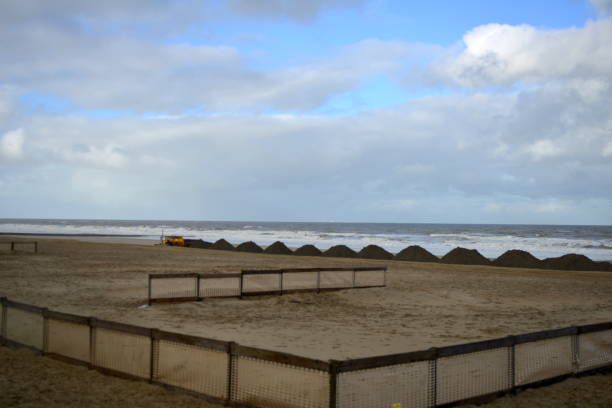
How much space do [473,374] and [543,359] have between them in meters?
1.54

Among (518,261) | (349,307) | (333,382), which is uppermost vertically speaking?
(333,382)

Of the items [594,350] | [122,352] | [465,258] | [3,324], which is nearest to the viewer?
[122,352]

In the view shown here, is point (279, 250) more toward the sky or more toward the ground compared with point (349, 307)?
more toward the sky

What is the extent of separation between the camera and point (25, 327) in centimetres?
1006

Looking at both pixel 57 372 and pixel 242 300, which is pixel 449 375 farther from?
pixel 242 300

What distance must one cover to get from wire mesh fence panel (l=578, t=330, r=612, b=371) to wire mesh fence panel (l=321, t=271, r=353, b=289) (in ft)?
35.2

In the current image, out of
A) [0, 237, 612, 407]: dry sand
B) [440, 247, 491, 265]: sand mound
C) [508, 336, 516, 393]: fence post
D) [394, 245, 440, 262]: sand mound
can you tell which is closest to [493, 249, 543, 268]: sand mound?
[440, 247, 491, 265]: sand mound

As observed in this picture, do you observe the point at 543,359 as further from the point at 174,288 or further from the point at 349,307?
the point at 174,288

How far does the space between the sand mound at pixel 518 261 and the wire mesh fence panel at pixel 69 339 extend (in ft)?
93.0

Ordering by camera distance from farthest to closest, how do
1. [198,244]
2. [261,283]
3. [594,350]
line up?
[198,244] < [261,283] < [594,350]

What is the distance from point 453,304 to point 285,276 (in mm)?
5289

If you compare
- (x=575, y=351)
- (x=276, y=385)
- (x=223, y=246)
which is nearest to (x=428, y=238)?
(x=223, y=246)

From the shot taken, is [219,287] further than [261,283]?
No

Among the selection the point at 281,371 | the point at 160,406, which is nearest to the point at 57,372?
the point at 160,406
